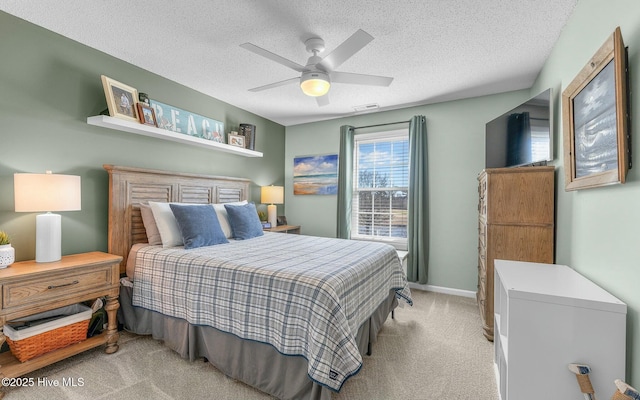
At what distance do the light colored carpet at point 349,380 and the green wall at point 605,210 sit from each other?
38.7 inches

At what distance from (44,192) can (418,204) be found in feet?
12.6

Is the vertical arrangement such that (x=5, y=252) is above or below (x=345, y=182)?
below

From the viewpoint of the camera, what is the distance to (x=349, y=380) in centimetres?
191

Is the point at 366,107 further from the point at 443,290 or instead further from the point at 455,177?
the point at 443,290

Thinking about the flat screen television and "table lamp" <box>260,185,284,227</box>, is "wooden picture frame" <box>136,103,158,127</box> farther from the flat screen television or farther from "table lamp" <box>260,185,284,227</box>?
the flat screen television

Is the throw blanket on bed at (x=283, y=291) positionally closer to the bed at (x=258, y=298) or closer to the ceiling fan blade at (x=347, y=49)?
the bed at (x=258, y=298)

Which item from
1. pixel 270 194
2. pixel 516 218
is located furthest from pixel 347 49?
pixel 270 194

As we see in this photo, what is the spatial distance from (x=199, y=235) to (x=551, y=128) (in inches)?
125

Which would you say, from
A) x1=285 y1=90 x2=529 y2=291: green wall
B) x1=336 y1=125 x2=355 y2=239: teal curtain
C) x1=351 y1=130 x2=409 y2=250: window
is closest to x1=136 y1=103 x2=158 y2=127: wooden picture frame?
x1=336 y1=125 x2=355 y2=239: teal curtain

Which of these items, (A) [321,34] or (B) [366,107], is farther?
(B) [366,107]

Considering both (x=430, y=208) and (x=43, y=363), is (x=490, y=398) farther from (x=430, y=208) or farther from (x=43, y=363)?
(x=43, y=363)

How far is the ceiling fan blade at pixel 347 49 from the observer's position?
5.88 ft

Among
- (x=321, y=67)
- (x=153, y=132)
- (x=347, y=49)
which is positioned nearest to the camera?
(x=347, y=49)

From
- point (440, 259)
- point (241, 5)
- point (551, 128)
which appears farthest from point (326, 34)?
point (440, 259)
